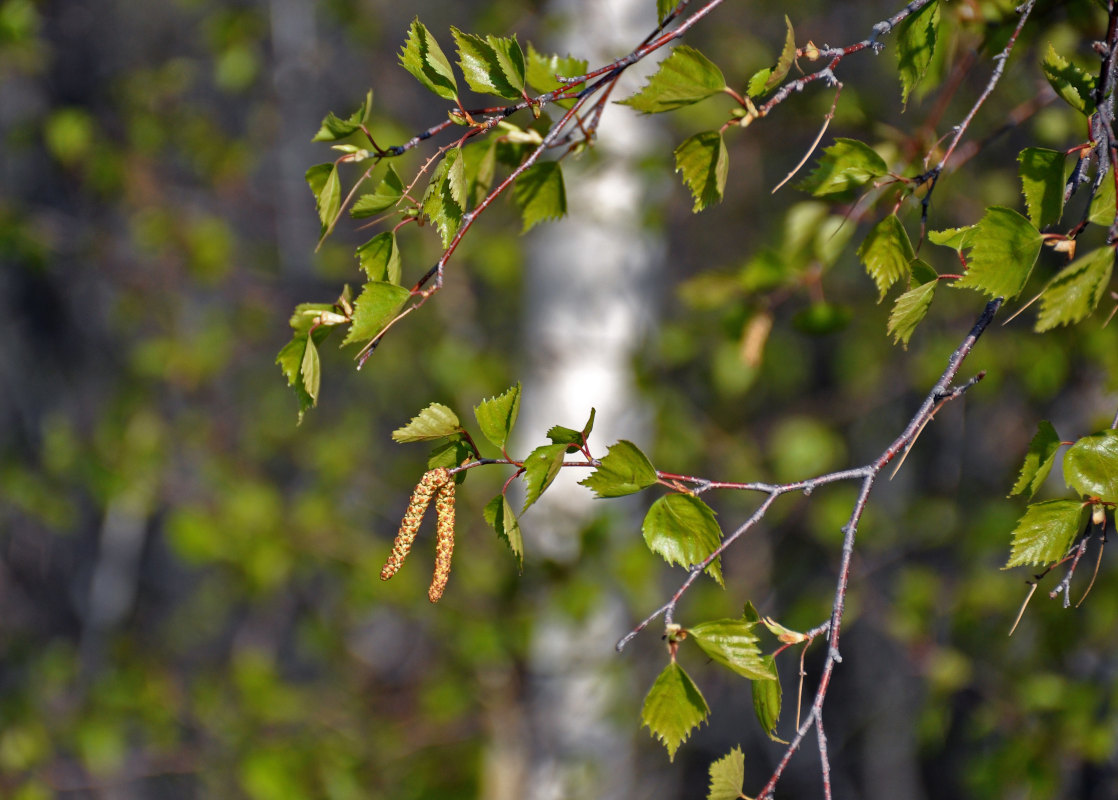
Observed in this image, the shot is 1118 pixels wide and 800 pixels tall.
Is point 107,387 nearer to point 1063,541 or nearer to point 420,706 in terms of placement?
point 420,706

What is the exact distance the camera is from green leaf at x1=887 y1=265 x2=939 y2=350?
51cm

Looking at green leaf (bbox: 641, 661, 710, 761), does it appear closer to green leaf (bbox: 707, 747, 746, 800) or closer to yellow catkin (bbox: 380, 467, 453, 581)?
green leaf (bbox: 707, 747, 746, 800)

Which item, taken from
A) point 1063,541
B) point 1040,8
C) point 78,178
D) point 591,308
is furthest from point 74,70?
point 1063,541

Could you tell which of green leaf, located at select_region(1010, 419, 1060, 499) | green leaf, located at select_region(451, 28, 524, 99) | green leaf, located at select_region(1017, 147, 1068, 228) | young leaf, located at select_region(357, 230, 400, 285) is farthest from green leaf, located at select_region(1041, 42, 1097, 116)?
young leaf, located at select_region(357, 230, 400, 285)

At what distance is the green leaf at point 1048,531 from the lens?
0.51 meters

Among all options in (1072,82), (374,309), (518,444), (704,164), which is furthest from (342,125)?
(518,444)

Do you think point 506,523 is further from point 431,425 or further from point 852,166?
point 852,166

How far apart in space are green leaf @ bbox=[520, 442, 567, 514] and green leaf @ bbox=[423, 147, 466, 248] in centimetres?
15

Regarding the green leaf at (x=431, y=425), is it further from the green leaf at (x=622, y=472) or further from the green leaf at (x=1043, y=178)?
the green leaf at (x=1043, y=178)

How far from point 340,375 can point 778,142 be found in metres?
2.25

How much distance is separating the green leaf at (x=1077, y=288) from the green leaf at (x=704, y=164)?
0.22 meters

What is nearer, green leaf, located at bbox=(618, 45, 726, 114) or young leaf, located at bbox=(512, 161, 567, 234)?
green leaf, located at bbox=(618, 45, 726, 114)

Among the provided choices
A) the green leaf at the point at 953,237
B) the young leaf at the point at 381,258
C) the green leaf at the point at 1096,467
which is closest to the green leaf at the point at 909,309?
the green leaf at the point at 953,237

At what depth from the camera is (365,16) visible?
208cm
